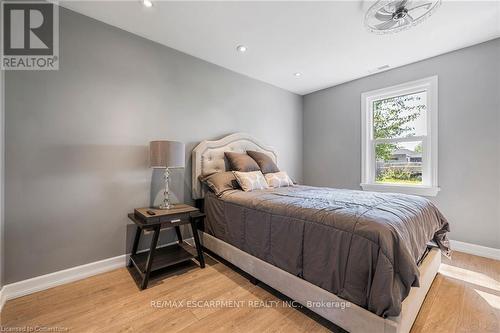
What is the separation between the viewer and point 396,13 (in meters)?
1.92

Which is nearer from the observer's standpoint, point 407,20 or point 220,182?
point 407,20

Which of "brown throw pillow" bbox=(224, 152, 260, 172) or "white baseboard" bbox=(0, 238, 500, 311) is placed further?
"brown throw pillow" bbox=(224, 152, 260, 172)

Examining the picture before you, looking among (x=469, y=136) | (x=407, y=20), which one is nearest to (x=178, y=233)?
(x=407, y=20)

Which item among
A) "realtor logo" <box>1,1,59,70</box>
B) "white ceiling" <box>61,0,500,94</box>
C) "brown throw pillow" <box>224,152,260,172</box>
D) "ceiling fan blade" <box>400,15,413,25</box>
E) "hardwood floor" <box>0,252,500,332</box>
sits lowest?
"hardwood floor" <box>0,252,500,332</box>

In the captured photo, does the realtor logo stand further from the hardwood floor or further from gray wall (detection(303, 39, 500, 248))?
gray wall (detection(303, 39, 500, 248))

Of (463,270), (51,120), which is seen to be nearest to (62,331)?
(51,120)

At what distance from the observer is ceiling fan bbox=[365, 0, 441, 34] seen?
1843 millimetres

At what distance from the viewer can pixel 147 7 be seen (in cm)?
199

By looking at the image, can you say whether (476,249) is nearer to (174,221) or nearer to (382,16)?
→ (382,16)

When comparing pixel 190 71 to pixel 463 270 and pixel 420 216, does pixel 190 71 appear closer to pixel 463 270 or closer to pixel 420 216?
pixel 420 216

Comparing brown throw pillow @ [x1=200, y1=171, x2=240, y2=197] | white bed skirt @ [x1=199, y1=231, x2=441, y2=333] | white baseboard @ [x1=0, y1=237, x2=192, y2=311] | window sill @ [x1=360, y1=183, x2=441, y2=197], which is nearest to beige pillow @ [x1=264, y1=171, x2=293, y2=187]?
brown throw pillow @ [x1=200, y1=171, x2=240, y2=197]

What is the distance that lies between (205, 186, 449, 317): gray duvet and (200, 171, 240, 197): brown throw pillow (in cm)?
33

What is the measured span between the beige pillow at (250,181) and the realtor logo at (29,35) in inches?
82.1

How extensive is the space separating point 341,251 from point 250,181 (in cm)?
144
